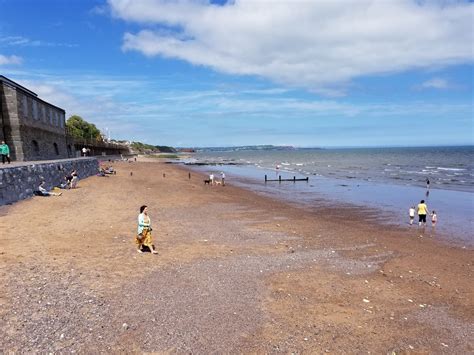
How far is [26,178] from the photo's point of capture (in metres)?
21.8

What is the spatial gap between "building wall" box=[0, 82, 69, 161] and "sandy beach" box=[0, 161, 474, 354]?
15.2m

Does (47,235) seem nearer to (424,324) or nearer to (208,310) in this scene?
(208,310)

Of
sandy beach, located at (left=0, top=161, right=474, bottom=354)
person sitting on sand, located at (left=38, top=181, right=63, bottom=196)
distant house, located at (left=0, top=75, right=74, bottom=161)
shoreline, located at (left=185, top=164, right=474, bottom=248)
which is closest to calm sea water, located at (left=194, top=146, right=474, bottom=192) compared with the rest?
shoreline, located at (left=185, top=164, right=474, bottom=248)

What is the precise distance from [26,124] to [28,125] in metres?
0.54

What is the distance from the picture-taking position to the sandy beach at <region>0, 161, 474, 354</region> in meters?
7.52

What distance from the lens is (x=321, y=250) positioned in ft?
49.0

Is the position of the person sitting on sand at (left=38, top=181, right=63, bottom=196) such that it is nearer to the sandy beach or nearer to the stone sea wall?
the stone sea wall

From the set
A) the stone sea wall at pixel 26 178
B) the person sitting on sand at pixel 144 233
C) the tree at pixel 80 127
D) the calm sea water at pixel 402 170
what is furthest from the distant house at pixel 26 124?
the tree at pixel 80 127

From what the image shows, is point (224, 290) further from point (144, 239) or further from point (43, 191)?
point (43, 191)

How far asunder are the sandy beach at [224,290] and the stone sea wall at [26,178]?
1.50 m

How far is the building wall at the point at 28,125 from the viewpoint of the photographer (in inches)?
1203

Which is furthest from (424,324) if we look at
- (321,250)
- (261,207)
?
(261,207)

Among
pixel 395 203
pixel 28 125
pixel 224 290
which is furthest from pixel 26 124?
pixel 395 203

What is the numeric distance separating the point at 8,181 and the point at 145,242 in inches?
427
